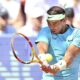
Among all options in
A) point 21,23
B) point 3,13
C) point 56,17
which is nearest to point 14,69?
point 21,23

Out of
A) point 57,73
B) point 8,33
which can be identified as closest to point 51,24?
point 57,73

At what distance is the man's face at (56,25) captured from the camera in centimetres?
362

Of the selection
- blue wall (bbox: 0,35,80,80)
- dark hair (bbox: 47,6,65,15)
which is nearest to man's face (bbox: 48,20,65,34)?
dark hair (bbox: 47,6,65,15)

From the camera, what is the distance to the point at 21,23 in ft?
20.1

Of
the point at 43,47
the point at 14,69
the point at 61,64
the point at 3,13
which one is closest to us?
the point at 61,64

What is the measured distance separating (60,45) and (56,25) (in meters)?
0.20

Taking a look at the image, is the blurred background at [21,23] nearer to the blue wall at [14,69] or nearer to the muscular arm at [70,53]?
the blue wall at [14,69]

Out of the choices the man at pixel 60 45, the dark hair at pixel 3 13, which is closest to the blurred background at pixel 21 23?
the dark hair at pixel 3 13

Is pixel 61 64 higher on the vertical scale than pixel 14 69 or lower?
higher

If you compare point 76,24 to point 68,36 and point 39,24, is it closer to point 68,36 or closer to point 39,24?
point 39,24

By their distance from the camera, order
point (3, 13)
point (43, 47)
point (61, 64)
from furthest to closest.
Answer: point (3, 13) → point (43, 47) → point (61, 64)

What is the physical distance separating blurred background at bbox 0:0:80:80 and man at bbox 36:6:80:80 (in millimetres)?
2336

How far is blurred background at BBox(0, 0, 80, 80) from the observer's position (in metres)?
6.10

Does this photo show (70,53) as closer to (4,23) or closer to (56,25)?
(56,25)
